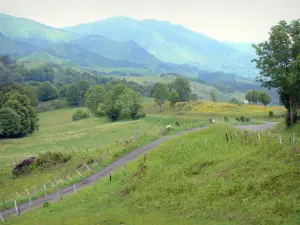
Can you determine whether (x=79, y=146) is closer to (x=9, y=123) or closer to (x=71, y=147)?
(x=71, y=147)

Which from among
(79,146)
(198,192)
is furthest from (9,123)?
(198,192)

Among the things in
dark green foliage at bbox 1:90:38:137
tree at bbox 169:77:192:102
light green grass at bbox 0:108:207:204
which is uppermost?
tree at bbox 169:77:192:102

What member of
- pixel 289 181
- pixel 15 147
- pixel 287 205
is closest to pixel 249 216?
pixel 287 205

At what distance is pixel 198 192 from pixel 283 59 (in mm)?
40984

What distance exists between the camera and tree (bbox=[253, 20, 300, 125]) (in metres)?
56.3

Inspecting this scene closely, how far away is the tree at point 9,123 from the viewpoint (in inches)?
3942

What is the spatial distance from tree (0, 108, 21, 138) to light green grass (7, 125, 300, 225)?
74281mm

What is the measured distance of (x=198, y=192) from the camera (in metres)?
26.1

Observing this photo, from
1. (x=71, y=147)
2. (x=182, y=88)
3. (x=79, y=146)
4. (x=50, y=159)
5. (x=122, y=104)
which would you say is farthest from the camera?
(x=182, y=88)

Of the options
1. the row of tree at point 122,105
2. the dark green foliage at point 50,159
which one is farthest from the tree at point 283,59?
the row of tree at point 122,105

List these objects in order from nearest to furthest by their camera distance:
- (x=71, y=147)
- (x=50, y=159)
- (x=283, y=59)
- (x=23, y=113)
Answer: (x=50, y=159)
(x=283, y=59)
(x=71, y=147)
(x=23, y=113)

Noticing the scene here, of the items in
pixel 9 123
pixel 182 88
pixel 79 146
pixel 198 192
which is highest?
pixel 182 88

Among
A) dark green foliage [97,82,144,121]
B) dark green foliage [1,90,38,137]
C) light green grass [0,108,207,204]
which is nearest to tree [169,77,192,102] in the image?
dark green foliage [97,82,144,121]

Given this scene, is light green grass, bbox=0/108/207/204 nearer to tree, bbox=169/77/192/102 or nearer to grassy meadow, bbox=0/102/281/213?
grassy meadow, bbox=0/102/281/213
